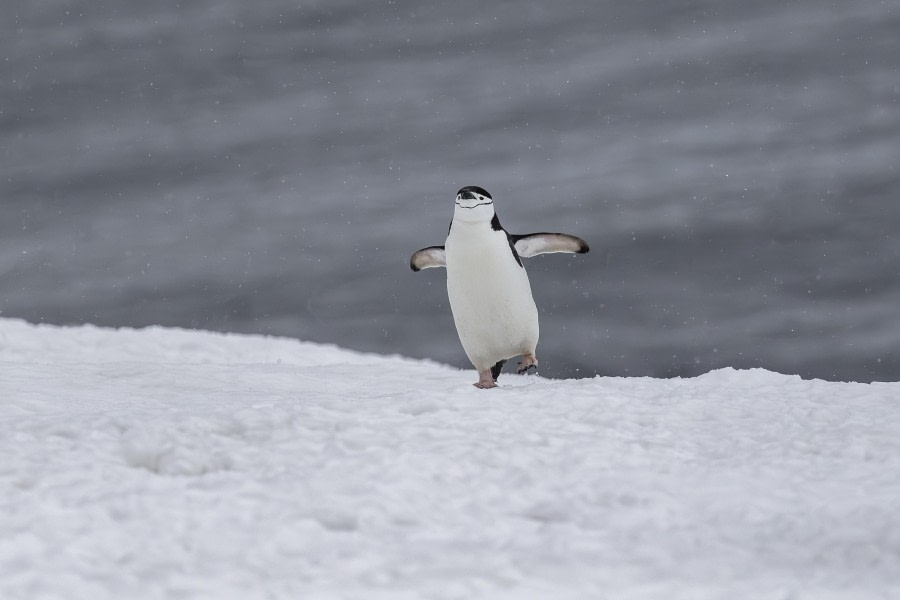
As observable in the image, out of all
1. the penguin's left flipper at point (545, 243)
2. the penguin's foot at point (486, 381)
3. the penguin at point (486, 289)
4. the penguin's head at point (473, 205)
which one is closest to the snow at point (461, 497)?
the penguin's foot at point (486, 381)

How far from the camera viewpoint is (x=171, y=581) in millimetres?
2346

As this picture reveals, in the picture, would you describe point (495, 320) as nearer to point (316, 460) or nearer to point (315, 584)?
point (316, 460)

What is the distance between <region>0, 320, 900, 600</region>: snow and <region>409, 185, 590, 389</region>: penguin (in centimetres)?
107

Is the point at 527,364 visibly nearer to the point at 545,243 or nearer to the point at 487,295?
the point at 487,295

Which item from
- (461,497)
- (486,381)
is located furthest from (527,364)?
(461,497)

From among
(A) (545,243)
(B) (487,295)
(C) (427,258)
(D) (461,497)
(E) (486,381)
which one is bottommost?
(D) (461,497)

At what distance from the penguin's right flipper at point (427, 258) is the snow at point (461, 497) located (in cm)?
192

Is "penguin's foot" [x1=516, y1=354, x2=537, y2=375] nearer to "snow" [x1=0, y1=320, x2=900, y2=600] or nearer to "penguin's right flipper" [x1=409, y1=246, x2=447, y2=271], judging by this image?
"penguin's right flipper" [x1=409, y1=246, x2=447, y2=271]

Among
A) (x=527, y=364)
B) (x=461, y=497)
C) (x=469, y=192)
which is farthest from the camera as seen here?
(x=527, y=364)

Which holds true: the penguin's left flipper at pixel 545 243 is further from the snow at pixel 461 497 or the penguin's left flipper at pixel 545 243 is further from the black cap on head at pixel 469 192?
the snow at pixel 461 497

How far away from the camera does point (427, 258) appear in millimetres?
5957

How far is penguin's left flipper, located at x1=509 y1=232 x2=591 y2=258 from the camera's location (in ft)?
18.8

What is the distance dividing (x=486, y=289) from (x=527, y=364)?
1.50 ft

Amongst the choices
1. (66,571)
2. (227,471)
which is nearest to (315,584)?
(66,571)
